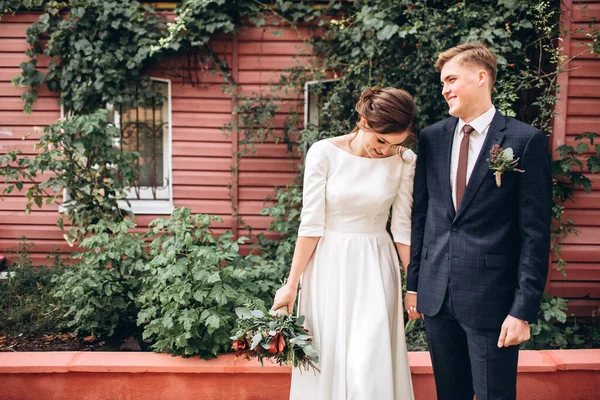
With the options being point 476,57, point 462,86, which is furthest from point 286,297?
point 476,57

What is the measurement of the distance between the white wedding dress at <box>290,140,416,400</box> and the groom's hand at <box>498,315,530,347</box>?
0.54m

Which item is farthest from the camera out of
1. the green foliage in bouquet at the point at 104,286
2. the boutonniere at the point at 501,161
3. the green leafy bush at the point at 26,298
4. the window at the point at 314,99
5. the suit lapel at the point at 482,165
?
the window at the point at 314,99

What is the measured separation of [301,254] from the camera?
8.50ft

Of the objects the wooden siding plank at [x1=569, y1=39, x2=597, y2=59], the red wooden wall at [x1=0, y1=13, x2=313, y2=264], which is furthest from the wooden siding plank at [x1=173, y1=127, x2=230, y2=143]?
the wooden siding plank at [x1=569, y1=39, x2=597, y2=59]

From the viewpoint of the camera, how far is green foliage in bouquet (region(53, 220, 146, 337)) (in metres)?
4.04

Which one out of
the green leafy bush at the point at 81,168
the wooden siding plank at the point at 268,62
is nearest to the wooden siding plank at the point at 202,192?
the green leafy bush at the point at 81,168

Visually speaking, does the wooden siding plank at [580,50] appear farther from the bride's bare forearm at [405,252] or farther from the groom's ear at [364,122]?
the groom's ear at [364,122]

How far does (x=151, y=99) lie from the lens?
19.5 ft

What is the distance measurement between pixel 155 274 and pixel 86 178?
5.81 feet

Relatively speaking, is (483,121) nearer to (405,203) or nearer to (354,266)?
(405,203)

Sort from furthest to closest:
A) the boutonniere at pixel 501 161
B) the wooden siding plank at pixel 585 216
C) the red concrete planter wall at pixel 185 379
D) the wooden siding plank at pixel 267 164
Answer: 1. the wooden siding plank at pixel 267 164
2. the wooden siding plank at pixel 585 216
3. the red concrete planter wall at pixel 185 379
4. the boutonniere at pixel 501 161

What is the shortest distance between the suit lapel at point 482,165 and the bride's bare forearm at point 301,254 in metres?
0.73

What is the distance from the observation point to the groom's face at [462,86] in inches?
91.4

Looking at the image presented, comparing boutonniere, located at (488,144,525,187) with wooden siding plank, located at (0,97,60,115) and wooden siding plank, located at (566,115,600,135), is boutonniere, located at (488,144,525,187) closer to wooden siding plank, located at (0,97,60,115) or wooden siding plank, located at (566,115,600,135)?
wooden siding plank, located at (566,115,600,135)
